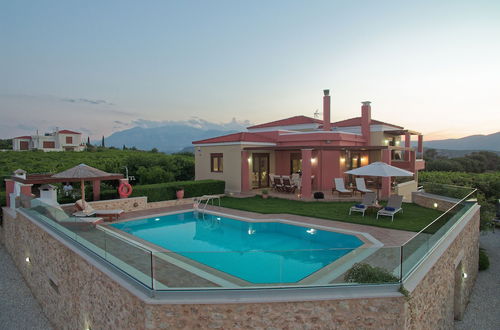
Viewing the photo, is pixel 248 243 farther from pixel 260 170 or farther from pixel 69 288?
pixel 260 170

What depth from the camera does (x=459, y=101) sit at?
1069 inches

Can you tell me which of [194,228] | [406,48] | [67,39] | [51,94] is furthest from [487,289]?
[51,94]

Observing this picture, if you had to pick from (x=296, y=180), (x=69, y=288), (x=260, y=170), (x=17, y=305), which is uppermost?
(x=260, y=170)

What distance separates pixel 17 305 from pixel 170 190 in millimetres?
7800

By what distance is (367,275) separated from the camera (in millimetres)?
5227

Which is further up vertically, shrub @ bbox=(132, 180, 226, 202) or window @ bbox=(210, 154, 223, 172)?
window @ bbox=(210, 154, 223, 172)

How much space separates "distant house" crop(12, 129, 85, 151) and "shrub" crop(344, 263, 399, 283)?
59295 millimetres

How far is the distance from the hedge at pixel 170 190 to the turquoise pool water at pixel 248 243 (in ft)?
7.39

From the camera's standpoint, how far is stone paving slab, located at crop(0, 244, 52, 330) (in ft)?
31.0

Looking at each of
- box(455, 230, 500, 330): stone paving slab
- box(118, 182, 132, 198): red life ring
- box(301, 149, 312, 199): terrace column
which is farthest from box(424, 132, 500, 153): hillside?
box(118, 182, 132, 198): red life ring

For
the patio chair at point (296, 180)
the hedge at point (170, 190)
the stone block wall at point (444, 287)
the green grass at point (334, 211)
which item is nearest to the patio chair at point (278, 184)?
the patio chair at point (296, 180)

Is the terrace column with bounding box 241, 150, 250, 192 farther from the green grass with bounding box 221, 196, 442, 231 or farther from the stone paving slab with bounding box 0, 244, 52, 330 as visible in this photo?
the stone paving slab with bounding box 0, 244, 52, 330

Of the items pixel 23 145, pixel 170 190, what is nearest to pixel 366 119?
pixel 170 190

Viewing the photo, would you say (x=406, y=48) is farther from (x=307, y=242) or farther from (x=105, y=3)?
(x=105, y=3)
